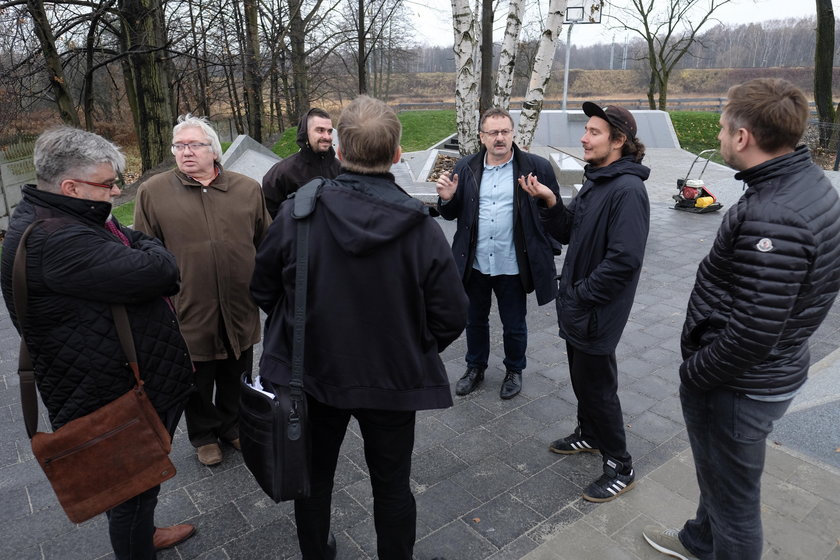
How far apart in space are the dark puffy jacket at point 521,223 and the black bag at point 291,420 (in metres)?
2.00

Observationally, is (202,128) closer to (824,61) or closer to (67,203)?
(67,203)

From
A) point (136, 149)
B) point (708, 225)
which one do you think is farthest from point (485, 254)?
point (136, 149)

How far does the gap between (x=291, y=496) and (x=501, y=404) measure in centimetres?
224

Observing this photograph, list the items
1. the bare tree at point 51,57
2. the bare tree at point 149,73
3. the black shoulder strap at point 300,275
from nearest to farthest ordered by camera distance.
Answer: the black shoulder strap at point 300,275
the bare tree at point 51,57
the bare tree at point 149,73

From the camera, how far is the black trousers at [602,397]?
2918 mm

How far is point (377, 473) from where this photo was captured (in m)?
2.14

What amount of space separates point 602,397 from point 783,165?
1476mm

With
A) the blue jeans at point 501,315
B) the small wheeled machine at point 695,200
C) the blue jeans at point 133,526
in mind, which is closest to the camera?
the blue jeans at point 133,526

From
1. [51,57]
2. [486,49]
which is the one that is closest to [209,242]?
[51,57]

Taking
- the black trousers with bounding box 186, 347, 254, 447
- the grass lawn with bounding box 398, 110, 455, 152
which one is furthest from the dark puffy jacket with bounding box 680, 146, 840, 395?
the grass lawn with bounding box 398, 110, 455, 152

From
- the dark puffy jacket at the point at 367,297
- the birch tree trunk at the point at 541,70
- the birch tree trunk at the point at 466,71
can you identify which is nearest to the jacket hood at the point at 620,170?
the dark puffy jacket at the point at 367,297

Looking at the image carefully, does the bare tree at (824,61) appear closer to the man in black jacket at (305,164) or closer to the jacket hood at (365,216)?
the man in black jacket at (305,164)

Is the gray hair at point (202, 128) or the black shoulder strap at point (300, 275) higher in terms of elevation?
the gray hair at point (202, 128)

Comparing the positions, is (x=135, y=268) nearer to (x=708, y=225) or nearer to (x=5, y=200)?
(x=708, y=225)
